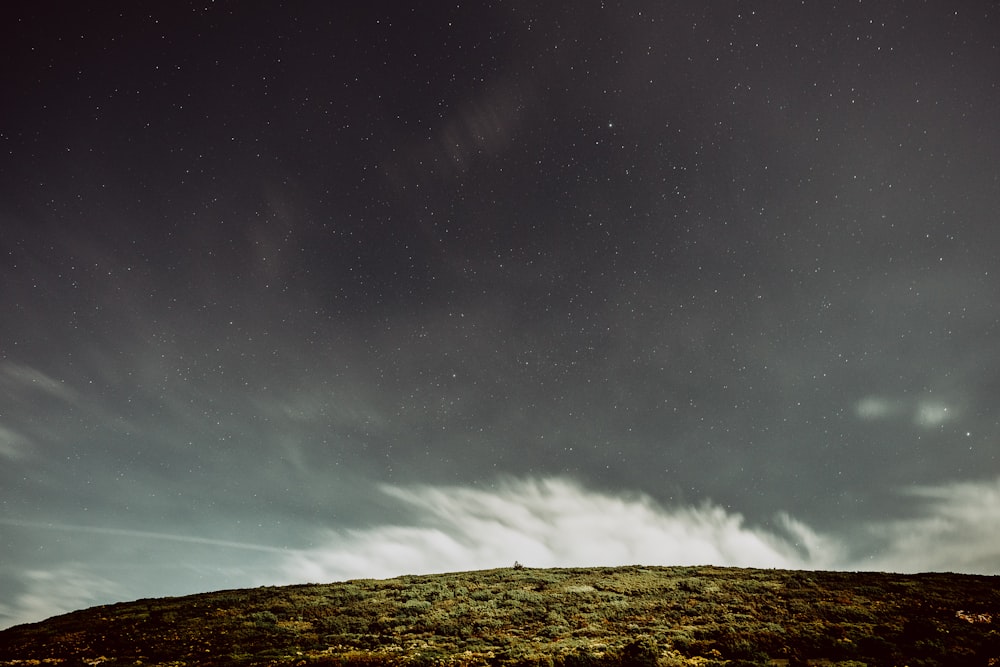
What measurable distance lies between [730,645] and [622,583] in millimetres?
14423

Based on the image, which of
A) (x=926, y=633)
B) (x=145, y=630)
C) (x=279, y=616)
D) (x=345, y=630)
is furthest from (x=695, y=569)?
(x=145, y=630)

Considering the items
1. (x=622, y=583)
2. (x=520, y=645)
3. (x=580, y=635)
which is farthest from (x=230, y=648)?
(x=622, y=583)

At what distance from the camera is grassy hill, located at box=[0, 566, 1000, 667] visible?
1881cm

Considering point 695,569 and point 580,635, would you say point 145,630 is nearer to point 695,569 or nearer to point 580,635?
point 580,635

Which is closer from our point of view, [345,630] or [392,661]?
[392,661]

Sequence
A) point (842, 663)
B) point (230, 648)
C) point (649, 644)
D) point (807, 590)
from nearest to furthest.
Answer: point (842, 663), point (649, 644), point (230, 648), point (807, 590)

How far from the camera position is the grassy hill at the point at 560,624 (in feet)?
61.7

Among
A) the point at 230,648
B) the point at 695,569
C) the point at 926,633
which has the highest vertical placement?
the point at 695,569

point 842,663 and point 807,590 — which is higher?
point 807,590

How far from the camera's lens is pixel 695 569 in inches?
1506

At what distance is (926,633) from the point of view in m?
20.3

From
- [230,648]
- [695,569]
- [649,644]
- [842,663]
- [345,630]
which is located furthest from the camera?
[695,569]

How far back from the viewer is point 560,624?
966 inches

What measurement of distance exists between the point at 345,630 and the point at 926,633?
27591 mm
